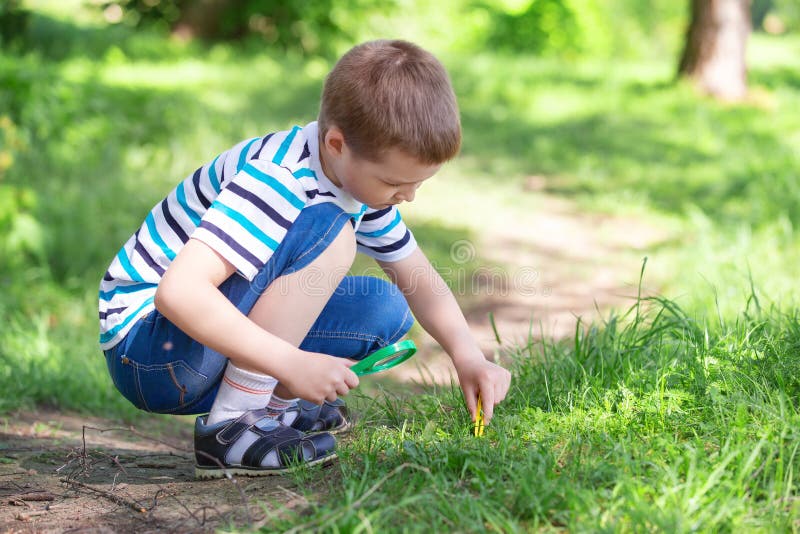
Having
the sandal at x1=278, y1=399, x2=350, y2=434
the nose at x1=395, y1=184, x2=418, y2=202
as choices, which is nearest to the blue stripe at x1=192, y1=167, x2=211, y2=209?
the nose at x1=395, y1=184, x2=418, y2=202

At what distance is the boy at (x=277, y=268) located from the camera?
1.82 m

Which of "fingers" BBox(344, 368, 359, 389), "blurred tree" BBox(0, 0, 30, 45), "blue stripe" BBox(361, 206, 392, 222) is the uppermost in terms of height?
"blurred tree" BBox(0, 0, 30, 45)

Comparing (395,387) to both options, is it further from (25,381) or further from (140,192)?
(140,192)

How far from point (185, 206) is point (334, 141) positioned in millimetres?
446

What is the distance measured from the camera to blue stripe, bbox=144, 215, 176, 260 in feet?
6.90

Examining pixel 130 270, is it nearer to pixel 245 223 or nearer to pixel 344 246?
pixel 245 223

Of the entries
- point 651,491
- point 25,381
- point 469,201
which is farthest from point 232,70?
point 651,491

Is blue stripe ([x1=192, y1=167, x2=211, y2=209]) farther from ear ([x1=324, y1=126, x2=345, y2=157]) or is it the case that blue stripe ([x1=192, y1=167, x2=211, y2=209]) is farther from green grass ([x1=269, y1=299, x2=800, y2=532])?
green grass ([x1=269, y1=299, x2=800, y2=532])

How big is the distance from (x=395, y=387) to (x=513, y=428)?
0.96 meters

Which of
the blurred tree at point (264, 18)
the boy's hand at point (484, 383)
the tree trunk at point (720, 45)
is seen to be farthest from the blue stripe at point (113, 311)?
the blurred tree at point (264, 18)

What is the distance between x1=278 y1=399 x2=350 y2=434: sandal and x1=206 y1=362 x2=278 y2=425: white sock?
26 cm

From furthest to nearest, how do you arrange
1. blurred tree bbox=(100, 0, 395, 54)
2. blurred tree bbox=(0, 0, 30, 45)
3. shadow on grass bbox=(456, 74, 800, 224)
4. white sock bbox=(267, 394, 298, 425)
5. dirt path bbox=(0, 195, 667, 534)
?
blurred tree bbox=(100, 0, 395, 54)
blurred tree bbox=(0, 0, 30, 45)
shadow on grass bbox=(456, 74, 800, 224)
white sock bbox=(267, 394, 298, 425)
dirt path bbox=(0, 195, 667, 534)

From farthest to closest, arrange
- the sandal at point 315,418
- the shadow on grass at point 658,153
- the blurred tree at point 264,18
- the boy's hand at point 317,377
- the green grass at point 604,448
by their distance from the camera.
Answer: the blurred tree at point 264,18
the shadow on grass at point 658,153
the sandal at point 315,418
the boy's hand at point 317,377
the green grass at point 604,448

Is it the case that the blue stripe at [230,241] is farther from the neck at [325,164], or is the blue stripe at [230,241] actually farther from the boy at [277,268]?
the neck at [325,164]
